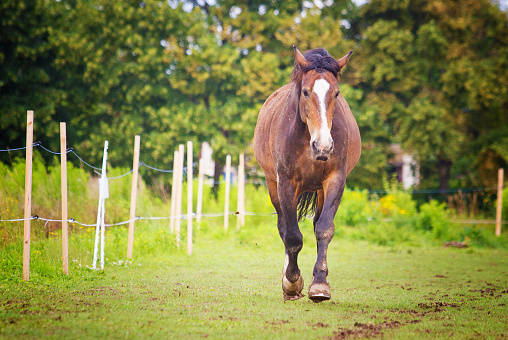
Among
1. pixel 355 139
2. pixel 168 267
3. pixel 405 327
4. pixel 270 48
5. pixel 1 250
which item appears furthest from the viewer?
pixel 270 48

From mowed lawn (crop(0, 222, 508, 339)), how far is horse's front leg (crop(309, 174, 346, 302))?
240 mm

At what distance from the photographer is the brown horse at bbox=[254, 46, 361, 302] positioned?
502 cm

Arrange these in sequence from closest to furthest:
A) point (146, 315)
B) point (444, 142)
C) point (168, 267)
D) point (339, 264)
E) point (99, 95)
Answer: point (146, 315) < point (168, 267) < point (339, 264) < point (99, 95) < point (444, 142)

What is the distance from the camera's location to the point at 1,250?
7660mm

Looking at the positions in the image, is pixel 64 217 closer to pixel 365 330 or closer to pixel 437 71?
pixel 365 330

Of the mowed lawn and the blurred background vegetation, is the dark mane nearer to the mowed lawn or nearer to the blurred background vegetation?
the mowed lawn

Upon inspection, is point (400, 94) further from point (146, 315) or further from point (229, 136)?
point (146, 315)

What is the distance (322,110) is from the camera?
195 inches

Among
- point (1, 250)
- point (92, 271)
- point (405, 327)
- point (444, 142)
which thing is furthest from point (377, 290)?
point (444, 142)

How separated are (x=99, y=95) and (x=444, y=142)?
52.3ft

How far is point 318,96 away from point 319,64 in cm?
45

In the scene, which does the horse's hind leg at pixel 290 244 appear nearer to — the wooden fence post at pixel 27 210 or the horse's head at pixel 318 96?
the horse's head at pixel 318 96

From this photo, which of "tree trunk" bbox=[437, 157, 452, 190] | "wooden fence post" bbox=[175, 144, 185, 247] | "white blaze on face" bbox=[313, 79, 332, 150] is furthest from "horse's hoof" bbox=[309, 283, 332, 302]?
"tree trunk" bbox=[437, 157, 452, 190]

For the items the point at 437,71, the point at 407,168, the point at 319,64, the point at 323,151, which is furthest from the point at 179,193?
the point at 407,168
